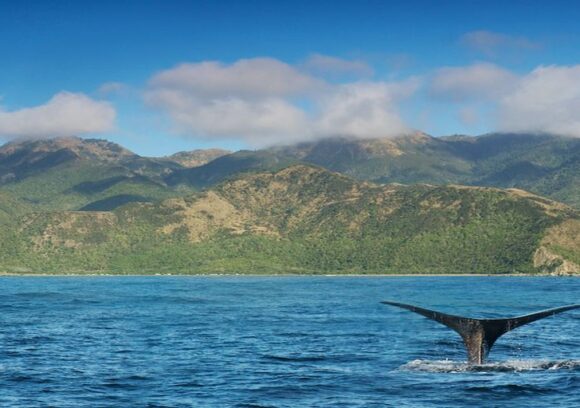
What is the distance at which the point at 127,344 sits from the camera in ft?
254

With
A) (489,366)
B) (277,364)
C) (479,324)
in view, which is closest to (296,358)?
(277,364)

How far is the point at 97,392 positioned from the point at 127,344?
27.5m

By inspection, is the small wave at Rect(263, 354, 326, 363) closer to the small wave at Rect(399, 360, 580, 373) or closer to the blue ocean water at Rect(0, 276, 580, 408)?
the blue ocean water at Rect(0, 276, 580, 408)

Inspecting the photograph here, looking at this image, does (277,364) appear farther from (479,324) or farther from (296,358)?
(479,324)

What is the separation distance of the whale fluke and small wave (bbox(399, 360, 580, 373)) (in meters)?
1.83

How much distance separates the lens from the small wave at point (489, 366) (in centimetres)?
5747

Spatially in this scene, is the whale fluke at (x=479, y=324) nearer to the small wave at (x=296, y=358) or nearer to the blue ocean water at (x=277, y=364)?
the blue ocean water at (x=277, y=364)

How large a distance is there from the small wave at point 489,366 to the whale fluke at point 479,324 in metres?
1.83

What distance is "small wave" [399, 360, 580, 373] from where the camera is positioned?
57469 mm

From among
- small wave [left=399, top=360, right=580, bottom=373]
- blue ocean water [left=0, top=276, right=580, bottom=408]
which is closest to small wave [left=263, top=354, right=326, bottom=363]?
blue ocean water [left=0, top=276, right=580, bottom=408]

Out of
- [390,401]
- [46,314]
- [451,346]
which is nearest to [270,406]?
[390,401]

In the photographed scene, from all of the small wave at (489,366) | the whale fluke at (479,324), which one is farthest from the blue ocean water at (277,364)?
the whale fluke at (479,324)

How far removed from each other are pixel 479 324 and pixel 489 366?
266 inches

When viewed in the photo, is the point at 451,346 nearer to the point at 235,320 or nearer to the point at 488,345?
the point at 488,345
